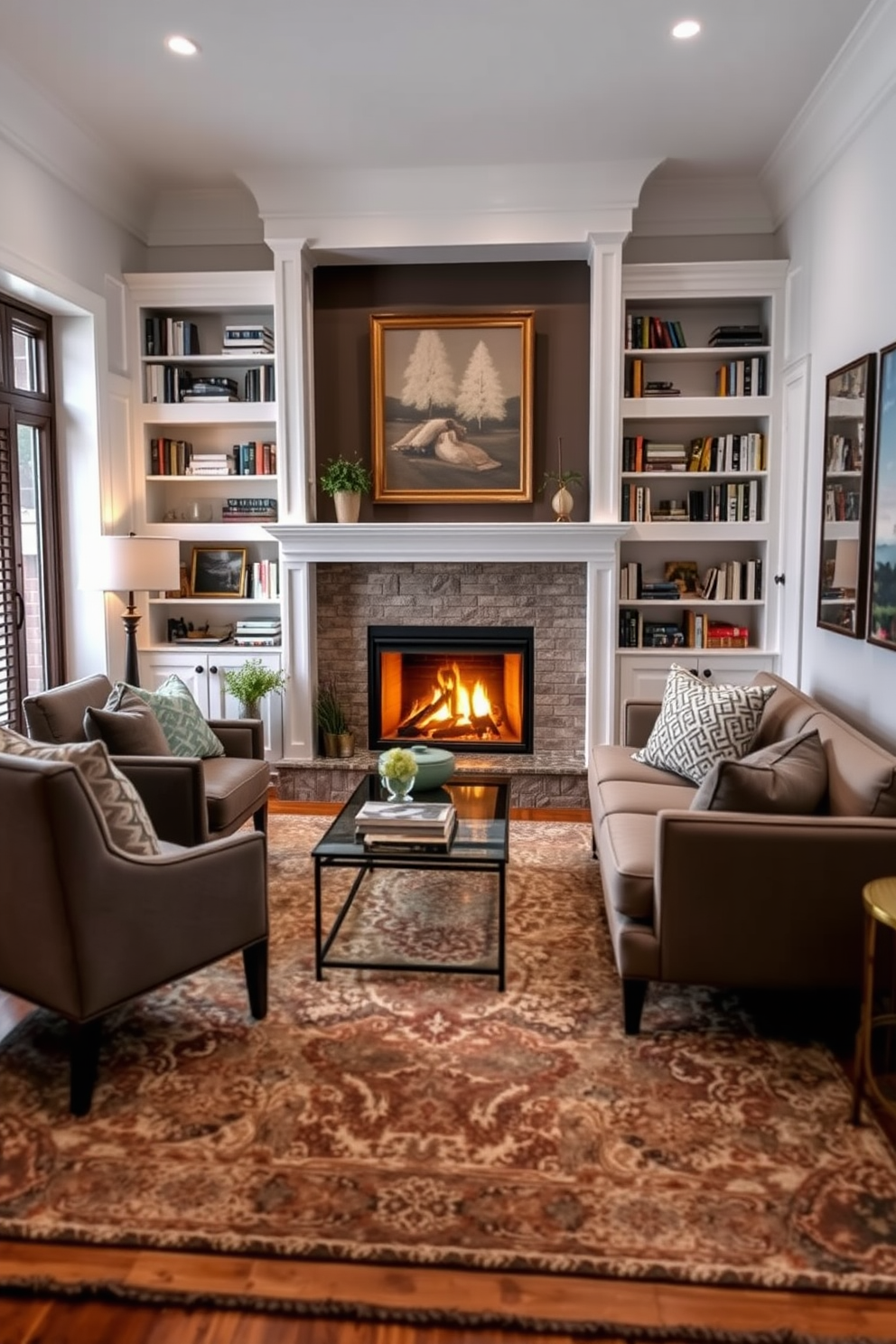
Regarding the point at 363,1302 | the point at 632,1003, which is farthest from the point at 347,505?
the point at 363,1302

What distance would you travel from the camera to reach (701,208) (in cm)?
521

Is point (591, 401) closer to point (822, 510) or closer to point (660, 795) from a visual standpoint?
point (822, 510)

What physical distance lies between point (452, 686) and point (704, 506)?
5.61 ft

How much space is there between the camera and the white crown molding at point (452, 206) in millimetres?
4906

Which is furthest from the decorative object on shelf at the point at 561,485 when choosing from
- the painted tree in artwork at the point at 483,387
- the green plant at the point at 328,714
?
the green plant at the point at 328,714

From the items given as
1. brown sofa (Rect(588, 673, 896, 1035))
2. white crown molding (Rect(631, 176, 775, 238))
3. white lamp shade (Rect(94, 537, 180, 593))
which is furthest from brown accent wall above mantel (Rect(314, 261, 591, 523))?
brown sofa (Rect(588, 673, 896, 1035))

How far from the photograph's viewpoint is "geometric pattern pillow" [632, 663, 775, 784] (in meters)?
3.69

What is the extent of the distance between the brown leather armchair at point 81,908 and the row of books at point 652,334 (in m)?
3.81

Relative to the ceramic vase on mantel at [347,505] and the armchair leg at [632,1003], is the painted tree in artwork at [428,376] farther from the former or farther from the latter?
the armchair leg at [632,1003]

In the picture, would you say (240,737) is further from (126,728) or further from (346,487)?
(346,487)

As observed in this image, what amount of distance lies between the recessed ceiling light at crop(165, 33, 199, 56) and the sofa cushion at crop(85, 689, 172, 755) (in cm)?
246

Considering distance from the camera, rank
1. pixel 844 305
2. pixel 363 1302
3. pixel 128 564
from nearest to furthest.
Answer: pixel 363 1302
pixel 844 305
pixel 128 564

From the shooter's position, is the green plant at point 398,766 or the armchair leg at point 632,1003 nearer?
the armchair leg at point 632,1003

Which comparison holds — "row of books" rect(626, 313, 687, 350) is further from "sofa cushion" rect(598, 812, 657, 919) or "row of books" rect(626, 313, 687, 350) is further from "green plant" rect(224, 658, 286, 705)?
"sofa cushion" rect(598, 812, 657, 919)
